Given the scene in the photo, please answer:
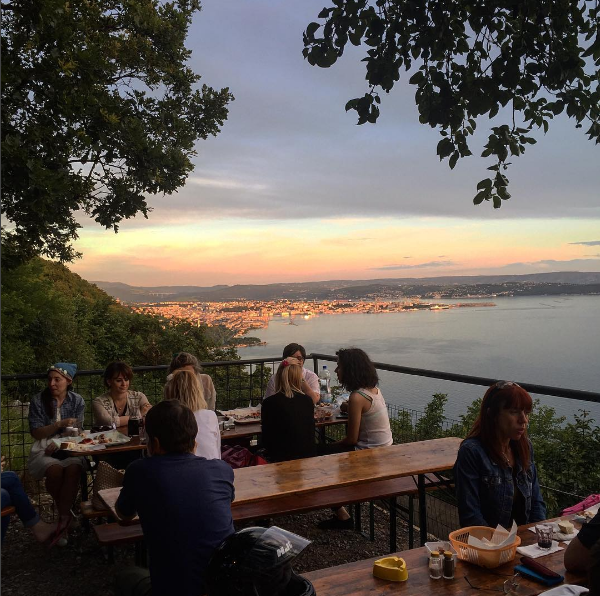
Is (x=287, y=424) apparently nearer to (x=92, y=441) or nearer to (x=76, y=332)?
(x=92, y=441)

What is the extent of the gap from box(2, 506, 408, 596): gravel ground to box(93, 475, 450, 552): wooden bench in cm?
50

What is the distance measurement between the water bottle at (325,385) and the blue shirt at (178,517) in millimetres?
4080

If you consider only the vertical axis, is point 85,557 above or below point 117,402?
below

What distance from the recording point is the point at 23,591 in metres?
3.91

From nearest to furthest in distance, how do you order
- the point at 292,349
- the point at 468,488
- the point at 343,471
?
1. the point at 468,488
2. the point at 343,471
3. the point at 292,349

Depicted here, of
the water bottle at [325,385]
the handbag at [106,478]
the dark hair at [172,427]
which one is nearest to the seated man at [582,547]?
the dark hair at [172,427]

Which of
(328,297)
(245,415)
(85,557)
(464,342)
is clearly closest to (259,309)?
(328,297)

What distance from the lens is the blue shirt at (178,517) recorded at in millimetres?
2285

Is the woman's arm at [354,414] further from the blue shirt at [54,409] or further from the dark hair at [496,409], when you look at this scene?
the blue shirt at [54,409]

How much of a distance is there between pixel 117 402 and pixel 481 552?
12.8 ft

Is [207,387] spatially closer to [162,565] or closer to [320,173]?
[162,565]

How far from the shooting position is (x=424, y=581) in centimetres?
204

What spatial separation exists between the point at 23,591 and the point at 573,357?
9068 millimetres

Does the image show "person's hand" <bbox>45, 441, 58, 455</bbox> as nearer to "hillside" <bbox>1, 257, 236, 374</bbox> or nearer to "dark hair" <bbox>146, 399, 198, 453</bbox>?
"dark hair" <bbox>146, 399, 198, 453</bbox>
